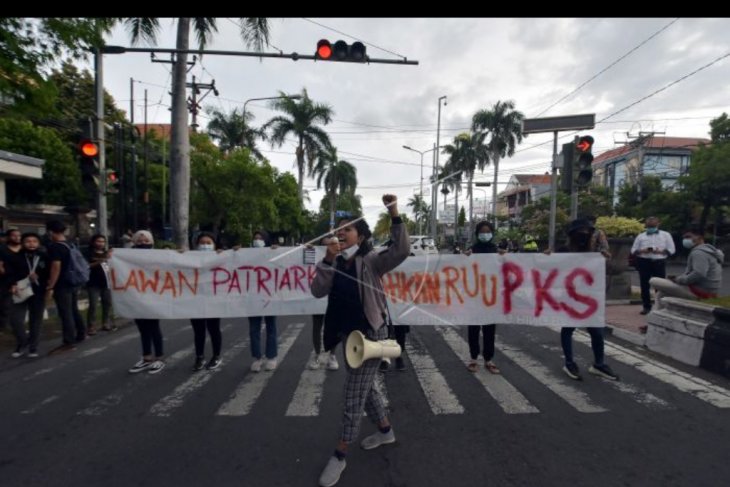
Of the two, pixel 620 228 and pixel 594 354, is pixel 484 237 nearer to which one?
pixel 594 354

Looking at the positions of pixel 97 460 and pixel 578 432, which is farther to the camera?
pixel 578 432

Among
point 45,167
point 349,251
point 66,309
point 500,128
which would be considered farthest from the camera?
point 500,128

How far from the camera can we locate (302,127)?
3152 cm

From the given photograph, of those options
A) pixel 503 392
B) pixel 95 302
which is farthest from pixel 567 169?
pixel 95 302

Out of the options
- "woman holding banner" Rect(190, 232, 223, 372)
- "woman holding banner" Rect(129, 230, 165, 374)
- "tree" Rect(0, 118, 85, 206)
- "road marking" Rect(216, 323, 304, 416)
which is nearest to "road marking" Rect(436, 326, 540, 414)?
"road marking" Rect(216, 323, 304, 416)

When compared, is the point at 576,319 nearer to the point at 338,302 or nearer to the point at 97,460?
the point at 338,302

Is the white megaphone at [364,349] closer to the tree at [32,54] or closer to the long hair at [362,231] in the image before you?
the long hair at [362,231]

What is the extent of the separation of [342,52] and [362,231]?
5.66 meters

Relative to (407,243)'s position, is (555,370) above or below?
below

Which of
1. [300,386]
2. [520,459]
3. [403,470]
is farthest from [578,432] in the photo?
[300,386]

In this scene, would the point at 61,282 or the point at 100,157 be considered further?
the point at 100,157

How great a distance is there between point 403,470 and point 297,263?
11.1ft
